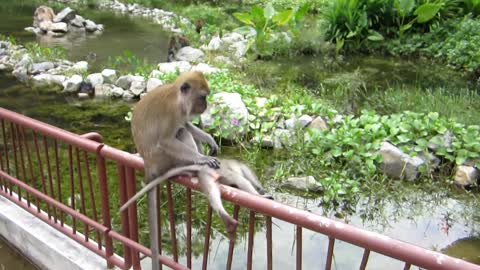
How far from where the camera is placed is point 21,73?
36.0 feet

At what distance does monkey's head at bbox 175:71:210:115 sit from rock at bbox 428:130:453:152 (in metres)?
3.87

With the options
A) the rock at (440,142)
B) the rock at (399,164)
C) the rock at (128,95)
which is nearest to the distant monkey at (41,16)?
the rock at (128,95)

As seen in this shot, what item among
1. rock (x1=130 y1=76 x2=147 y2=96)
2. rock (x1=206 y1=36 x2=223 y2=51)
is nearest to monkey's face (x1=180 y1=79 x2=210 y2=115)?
rock (x1=130 y1=76 x2=147 y2=96)

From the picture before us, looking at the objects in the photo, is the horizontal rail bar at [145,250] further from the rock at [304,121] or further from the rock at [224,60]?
the rock at [224,60]

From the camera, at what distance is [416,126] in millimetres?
6172

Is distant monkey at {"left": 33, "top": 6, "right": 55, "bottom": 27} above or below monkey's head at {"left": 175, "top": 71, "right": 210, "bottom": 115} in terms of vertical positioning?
below

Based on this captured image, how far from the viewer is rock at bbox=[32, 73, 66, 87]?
10.3 metres

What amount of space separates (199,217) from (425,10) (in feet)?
33.0

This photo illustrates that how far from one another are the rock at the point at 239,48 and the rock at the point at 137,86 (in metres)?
3.05

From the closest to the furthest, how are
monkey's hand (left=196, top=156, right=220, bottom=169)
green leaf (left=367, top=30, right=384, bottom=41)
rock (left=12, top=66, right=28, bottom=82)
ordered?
monkey's hand (left=196, top=156, right=220, bottom=169) → rock (left=12, top=66, right=28, bottom=82) → green leaf (left=367, top=30, right=384, bottom=41)

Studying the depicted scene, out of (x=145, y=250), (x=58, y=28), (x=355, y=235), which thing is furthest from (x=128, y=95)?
(x=58, y=28)

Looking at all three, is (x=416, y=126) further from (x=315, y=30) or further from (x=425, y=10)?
(x=315, y=30)

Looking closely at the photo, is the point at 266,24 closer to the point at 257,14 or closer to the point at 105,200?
the point at 257,14

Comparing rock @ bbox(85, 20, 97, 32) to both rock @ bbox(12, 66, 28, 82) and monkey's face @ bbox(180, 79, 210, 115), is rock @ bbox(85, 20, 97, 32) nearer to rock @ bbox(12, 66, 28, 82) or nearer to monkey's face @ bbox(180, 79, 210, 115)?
rock @ bbox(12, 66, 28, 82)
